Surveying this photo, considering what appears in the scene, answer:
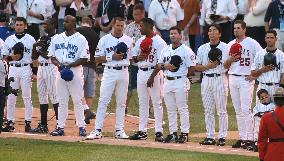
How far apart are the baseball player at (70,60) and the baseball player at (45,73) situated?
25.3 inches

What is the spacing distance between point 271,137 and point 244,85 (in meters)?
4.14

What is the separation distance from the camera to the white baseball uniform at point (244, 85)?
59.7 feet

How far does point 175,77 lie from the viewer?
1875 cm

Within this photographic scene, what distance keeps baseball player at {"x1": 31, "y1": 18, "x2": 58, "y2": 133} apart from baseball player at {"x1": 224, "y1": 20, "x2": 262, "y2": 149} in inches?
141

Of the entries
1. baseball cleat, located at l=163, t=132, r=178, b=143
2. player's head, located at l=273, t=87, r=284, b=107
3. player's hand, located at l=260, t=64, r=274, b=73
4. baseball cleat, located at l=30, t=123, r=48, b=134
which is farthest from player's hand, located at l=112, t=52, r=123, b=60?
player's head, located at l=273, t=87, r=284, b=107

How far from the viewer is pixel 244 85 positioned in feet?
59.7

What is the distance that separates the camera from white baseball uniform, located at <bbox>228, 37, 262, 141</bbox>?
18.2 m

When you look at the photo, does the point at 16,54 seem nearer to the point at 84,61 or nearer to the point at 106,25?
the point at 84,61

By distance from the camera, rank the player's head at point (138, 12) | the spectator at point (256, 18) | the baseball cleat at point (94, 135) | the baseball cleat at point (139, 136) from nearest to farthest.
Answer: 1. the baseball cleat at point (94, 135)
2. the baseball cleat at point (139, 136)
3. the player's head at point (138, 12)
4. the spectator at point (256, 18)

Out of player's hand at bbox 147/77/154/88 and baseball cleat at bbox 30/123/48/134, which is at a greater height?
player's hand at bbox 147/77/154/88

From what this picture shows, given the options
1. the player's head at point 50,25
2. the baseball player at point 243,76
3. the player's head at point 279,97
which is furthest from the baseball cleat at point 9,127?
the player's head at point 279,97

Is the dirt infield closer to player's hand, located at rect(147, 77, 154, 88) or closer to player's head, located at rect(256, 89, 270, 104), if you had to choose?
player's head, located at rect(256, 89, 270, 104)

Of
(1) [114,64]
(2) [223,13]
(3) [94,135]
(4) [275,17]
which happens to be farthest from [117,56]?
(4) [275,17]

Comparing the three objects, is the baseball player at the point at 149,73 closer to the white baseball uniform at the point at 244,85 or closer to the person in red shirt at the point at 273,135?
the white baseball uniform at the point at 244,85
